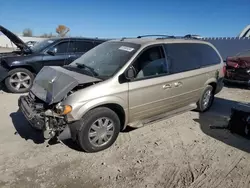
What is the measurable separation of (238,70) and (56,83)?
7142 mm

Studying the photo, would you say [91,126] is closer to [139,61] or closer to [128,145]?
[128,145]

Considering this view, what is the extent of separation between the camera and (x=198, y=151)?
12.4ft

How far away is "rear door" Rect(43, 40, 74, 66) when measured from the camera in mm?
7328

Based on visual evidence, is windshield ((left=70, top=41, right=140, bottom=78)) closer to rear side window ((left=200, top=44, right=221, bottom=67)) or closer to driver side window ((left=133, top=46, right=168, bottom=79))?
driver side window ((left=133, top=46, right=168, bottom=79))

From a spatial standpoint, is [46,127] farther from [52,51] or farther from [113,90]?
[52,51]

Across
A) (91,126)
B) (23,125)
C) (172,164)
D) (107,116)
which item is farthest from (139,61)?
(23,125)

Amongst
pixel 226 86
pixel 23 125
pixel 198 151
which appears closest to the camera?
pixel 198 151

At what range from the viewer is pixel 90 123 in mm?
3418

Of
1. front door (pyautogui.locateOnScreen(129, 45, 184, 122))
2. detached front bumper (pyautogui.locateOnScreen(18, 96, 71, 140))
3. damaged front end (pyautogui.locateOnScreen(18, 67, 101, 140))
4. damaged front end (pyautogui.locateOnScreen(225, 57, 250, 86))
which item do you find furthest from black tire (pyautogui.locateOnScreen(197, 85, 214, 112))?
detached front bumper (pyautogui.locateOnScreen(18, 96, 71, 140))

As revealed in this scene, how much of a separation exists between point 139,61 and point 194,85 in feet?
5.64

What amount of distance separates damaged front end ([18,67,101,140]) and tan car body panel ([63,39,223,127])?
126 mm

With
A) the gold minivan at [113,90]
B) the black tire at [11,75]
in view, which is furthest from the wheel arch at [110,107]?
the black tire at [11,75]

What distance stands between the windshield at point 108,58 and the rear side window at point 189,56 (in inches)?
35.0

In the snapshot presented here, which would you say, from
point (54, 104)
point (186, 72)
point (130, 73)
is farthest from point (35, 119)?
point (186, 72)
